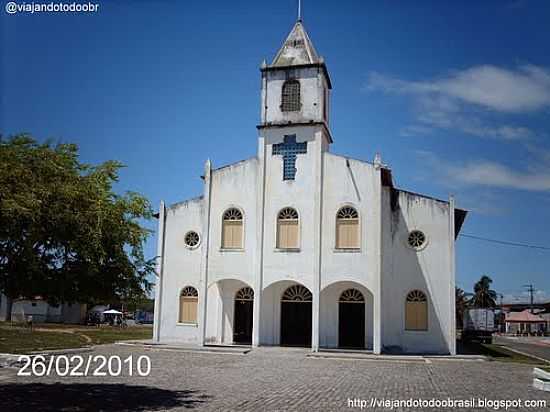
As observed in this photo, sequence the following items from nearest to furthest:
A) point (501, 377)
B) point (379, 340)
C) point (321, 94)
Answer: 1. point (501, 377)
2. point (379, 340)
3. point (321, 94)

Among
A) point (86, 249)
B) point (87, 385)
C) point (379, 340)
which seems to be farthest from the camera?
point (379, 340)

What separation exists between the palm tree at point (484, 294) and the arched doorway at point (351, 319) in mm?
66268

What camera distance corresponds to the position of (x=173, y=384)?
46.6 ft

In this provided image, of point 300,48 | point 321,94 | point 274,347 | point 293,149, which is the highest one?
point 300,48

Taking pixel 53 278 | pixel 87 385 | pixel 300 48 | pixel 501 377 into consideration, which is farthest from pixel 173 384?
pixel 300 48

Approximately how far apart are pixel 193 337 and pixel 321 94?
12424 millimetres

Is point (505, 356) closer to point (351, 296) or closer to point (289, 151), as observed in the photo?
point (351, 296)

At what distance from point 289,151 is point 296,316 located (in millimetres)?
7332

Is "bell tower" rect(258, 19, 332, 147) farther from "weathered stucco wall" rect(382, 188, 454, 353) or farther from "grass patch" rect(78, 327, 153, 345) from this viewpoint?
"grass patch" rect(78, 327, 153, 345)

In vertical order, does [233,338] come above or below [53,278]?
below

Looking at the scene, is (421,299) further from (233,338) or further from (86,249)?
(86,249)

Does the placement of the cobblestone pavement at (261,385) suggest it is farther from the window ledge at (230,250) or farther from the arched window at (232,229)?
the arched window at (232,229)

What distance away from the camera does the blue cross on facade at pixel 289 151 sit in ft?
87.1

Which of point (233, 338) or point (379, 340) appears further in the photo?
point (233, 338)
